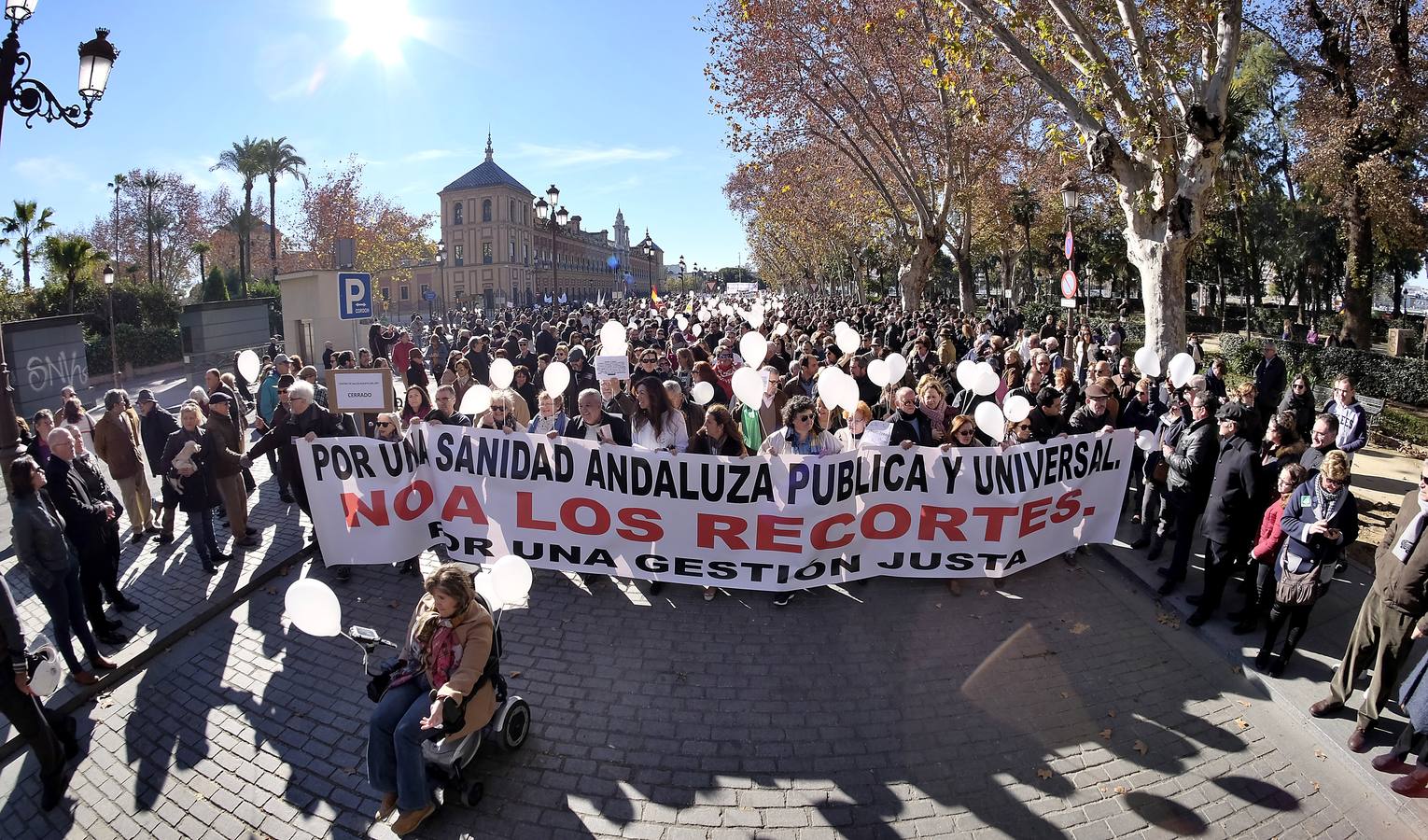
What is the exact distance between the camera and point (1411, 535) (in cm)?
416

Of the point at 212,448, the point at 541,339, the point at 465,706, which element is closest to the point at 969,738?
the point at 465,706

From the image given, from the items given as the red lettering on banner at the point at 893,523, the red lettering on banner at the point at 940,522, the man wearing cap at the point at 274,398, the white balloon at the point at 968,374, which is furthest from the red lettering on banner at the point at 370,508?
the white balloon at the point at 968,374

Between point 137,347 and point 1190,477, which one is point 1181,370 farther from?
point 137,347

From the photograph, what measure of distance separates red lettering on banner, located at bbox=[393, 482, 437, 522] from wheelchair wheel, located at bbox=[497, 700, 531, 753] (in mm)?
2916

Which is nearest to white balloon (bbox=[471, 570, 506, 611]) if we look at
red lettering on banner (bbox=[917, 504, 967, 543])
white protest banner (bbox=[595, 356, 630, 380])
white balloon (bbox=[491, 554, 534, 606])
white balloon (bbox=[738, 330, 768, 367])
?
white balloon (bbox=[491, 554, 534, 606])

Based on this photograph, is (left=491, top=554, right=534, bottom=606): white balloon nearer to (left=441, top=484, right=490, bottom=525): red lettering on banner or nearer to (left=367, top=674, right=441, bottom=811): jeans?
(left=367, top=674, right=441, bottom=811): jeans

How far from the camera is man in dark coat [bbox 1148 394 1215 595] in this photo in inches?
246

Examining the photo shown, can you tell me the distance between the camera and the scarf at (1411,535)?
412 cm

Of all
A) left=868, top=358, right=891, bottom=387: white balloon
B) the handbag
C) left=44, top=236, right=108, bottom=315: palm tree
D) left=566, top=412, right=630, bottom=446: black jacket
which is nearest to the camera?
the handbag

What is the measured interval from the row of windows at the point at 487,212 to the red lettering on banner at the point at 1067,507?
9364cm

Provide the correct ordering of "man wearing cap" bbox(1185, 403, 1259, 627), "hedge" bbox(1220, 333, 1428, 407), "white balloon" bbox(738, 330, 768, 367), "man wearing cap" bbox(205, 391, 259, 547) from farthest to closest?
"hedge" bbox(1220, 333, 1428, 407) < "white balloon" bbox(738, 330, 768, 367) < "man wearing cap" bbox(205, 391, 259, 547) < "man wearing cap" bbox(1185, 403, 1259, 627)

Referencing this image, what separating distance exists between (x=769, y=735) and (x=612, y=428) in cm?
330

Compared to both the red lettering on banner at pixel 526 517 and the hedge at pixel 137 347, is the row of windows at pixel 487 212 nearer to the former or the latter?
the hedge at pixel 137 347

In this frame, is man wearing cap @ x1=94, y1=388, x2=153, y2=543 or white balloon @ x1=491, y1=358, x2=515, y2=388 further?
white balloon @ x1=491, y1=358, x2=515, y2=388
